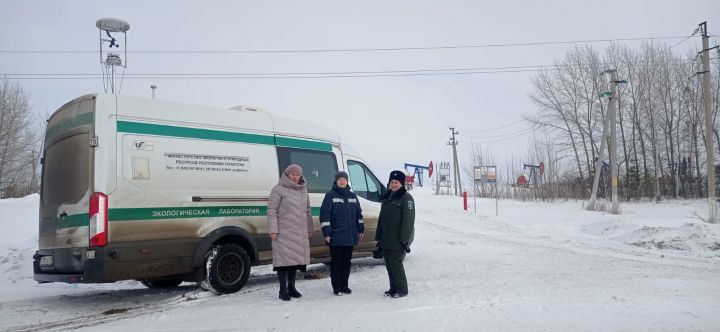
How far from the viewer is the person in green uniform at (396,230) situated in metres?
6.33

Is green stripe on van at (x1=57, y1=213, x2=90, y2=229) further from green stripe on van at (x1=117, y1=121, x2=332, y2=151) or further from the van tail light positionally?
green stripe on van at (x1=117, y1=121, x2=332, y2=151)

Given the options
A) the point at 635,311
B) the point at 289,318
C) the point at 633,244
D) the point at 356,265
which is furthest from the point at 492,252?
the point at 289,318

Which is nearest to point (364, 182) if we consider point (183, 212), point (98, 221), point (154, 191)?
point (183, 212)

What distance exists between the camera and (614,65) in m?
37.8

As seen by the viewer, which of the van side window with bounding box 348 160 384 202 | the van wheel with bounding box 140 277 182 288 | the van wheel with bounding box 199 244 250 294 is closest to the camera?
the van wheel with bounding box 199 244 250 294

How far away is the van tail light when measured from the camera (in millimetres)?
5898

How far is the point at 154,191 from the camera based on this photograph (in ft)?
21.0

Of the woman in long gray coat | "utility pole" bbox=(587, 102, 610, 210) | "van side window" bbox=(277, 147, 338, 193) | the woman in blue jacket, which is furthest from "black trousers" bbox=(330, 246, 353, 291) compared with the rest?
"utility pole" bbox=(587, 102, 610, 210)

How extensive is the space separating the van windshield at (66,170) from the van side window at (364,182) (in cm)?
438

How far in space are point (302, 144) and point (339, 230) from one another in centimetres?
224

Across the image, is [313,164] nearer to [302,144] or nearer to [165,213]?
[302,144]

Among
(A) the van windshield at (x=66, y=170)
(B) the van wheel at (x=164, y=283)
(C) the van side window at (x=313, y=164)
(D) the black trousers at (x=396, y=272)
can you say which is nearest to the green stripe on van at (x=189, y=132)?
(C) the van side window at (x=313, y=164)

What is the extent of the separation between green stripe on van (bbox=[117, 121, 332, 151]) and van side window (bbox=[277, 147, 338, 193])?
10 cm

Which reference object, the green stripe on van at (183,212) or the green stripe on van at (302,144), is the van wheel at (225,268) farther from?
the green stripe on van at (302,144)
